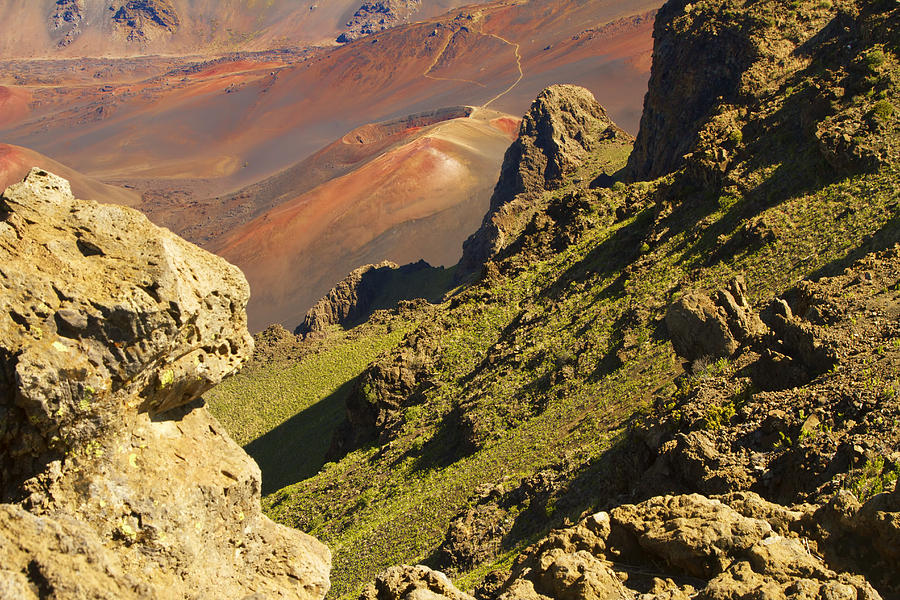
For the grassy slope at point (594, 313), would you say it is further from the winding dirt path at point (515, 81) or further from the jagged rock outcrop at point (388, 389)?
the winding dirt path at point (515, 81)

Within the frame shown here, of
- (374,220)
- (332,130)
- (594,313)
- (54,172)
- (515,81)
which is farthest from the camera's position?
(332,130)

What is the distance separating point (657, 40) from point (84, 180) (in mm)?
94715

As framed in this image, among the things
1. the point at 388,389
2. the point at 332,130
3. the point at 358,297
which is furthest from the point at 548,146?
the point at 332,130

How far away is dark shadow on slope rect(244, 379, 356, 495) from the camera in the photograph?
2683 centimetres

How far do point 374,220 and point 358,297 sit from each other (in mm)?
31119

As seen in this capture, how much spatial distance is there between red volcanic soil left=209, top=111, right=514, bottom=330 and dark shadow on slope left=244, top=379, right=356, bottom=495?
1173 inches

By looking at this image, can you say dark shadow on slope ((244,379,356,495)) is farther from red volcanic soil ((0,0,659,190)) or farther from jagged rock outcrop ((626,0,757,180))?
red volcanic soil ((0,0,659,190))

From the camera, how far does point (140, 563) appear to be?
6.94 meters

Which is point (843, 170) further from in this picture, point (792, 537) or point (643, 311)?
point (792, 537)

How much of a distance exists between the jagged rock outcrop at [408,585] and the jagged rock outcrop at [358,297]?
123ft

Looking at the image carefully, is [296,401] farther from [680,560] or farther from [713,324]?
[680,560]

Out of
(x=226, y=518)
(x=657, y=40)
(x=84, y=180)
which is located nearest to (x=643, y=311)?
Answer: (x=226, y=518)

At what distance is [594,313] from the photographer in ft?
66.2

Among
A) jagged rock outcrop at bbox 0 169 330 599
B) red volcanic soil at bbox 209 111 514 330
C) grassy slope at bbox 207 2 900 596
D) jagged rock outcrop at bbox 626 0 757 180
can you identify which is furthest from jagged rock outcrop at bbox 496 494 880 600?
red volcanic soil at bbox 209 111 514 330
